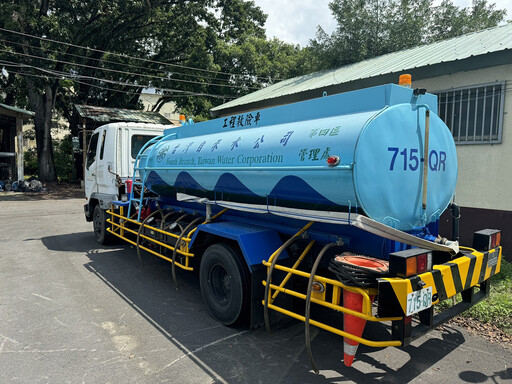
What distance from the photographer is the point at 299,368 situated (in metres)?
3.28

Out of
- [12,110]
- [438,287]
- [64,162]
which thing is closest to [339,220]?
[438,287]

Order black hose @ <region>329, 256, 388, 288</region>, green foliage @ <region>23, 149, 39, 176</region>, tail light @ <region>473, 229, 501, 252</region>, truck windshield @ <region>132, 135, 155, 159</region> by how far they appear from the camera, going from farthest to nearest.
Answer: green foliage @ <region>23, 149, 39, 176</region> < truck windshield @ <region>132, 135, 155, 159</region> < tail light @ <region>473, 229, 501, 252</region> < black hose @ <region>329, 256, 388, 288</region>

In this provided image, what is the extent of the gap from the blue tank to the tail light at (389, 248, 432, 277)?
1.53 feet

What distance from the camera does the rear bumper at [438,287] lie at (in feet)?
8.64

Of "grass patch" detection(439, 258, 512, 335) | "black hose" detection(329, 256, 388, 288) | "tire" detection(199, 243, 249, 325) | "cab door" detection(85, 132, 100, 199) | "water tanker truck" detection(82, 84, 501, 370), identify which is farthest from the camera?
"cab door" detection(85, 132, 100, 199)

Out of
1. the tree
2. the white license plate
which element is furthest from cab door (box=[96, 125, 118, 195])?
the tree

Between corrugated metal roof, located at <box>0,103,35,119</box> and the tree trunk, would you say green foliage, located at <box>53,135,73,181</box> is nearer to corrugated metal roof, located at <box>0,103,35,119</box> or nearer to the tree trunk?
the tree trunk

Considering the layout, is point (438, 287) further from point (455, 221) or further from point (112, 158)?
point (112, 158)

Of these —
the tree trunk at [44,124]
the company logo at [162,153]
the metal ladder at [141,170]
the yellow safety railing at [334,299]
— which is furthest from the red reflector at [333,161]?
the tree trunk at [44,124]

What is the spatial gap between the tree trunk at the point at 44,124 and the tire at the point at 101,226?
1677 cm

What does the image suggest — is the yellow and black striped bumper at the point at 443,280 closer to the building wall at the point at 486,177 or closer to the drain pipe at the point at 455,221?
the drain pipe at the point at 455,221

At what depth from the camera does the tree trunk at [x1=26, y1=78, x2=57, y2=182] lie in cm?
2150

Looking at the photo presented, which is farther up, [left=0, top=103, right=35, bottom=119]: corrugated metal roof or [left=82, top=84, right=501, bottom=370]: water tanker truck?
[left=0, top=103, right=35, bottom=119]: corrugated metal roof

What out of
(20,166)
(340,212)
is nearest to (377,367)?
(340,212)
